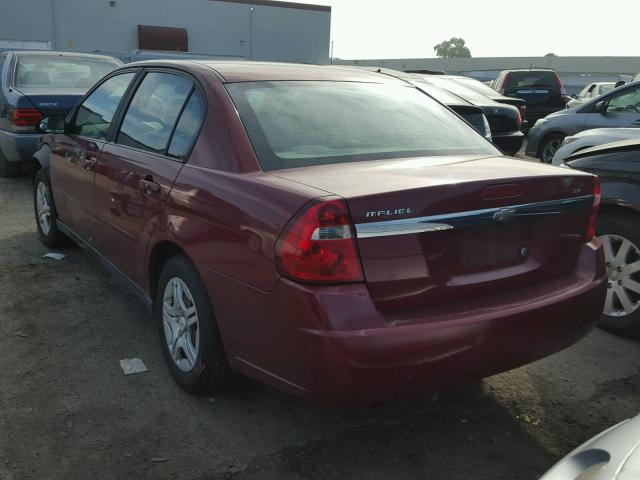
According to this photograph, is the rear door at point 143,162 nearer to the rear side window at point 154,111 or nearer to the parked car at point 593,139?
the rear side window at point 154,111

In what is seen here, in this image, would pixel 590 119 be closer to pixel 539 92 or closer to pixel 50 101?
pixel 539 92

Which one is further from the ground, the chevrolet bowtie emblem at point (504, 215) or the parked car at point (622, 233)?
the chevrolet bowtie emblem at point (504, 215)

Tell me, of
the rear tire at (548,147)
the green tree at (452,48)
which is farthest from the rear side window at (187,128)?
the green tree at (452,48)

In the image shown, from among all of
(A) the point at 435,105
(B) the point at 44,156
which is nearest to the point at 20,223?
(B) the point at 44,156

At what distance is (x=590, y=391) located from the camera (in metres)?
3.38

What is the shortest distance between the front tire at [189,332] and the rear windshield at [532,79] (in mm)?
14208

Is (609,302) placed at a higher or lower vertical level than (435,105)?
lower

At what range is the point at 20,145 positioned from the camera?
25.7ft

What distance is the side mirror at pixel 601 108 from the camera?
875 cm

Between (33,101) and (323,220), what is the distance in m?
6.69

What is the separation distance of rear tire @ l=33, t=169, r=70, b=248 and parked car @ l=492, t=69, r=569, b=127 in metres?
12.6

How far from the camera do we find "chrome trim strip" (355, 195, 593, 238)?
235cm

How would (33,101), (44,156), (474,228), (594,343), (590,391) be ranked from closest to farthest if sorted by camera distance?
(474,228), (590,391), (594,343), (44,156), (33,101)

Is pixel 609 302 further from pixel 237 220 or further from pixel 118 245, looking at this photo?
pixel 118 245
